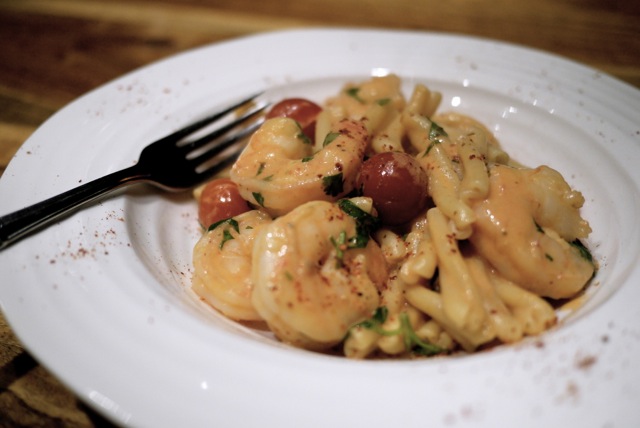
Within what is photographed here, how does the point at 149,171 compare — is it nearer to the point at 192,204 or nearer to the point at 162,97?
the point at 192,204

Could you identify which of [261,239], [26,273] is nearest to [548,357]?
[261,239]

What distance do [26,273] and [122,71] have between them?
2.08m

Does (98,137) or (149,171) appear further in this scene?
(98,137)

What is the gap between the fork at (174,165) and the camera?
174 cm

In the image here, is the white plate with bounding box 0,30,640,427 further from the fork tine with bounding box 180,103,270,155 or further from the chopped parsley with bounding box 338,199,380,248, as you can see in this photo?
the chopped parsley with bounding box 338,199,380,248

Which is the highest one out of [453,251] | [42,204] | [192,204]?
[42,204]

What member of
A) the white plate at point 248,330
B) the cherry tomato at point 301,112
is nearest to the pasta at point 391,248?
the white plate at point 248,330

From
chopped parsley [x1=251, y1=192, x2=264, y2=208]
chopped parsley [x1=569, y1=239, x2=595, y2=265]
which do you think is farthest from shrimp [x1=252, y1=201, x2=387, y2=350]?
chopped parsley [x1=569, y1=239, x2=595, y2=265]

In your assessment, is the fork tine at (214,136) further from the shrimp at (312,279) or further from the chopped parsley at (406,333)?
the chopped parsley at (406,333)

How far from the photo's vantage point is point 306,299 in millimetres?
1627

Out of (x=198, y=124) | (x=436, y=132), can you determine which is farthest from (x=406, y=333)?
(x=198, y=124)

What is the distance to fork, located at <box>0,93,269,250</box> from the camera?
1737mm

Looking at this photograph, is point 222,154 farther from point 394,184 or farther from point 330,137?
point 394,184

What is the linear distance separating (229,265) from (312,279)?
36 cm
